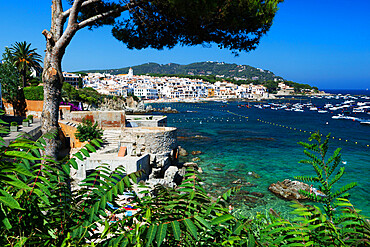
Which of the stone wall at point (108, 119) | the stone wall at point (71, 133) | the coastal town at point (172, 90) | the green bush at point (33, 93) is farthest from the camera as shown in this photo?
the coastal town at point (172, 90)

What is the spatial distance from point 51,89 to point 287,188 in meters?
16.6

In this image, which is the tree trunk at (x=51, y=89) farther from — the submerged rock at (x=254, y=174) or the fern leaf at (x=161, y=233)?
the submerged rock at (x=254, y=174)

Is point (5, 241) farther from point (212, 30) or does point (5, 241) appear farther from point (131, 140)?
point (131, 140)

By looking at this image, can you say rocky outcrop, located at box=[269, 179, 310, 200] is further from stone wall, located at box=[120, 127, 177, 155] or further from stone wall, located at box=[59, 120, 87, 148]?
stone wall, located at box=[59, 120, 87, 148]

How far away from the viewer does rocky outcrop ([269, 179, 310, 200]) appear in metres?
16.5

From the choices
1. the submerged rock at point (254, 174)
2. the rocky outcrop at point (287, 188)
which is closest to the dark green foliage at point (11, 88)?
the submerged rock at point (254, 174)

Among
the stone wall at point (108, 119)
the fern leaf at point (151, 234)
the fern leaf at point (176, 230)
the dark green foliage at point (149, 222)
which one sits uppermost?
the fern leaf at point (176, 230)

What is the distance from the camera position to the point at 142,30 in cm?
719

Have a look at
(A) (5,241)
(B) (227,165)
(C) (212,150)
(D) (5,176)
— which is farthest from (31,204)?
(C) (212,150)

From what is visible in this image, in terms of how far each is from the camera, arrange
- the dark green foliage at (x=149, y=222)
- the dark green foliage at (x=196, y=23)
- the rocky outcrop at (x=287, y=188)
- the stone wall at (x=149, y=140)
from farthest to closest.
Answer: the rocky outcrop at (x=287, y=188), the stone wall at (x=149, y=140), the dark green foliage at (x=196, y=23), the dark green foliage at (x=149, y=222)

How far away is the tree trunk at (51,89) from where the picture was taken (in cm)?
461

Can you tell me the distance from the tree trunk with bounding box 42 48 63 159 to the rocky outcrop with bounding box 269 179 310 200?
1555 centimetres

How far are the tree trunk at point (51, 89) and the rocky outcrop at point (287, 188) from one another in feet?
51.0

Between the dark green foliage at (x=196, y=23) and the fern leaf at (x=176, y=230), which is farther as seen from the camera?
the dark green foliage at (x=196, y=23)
